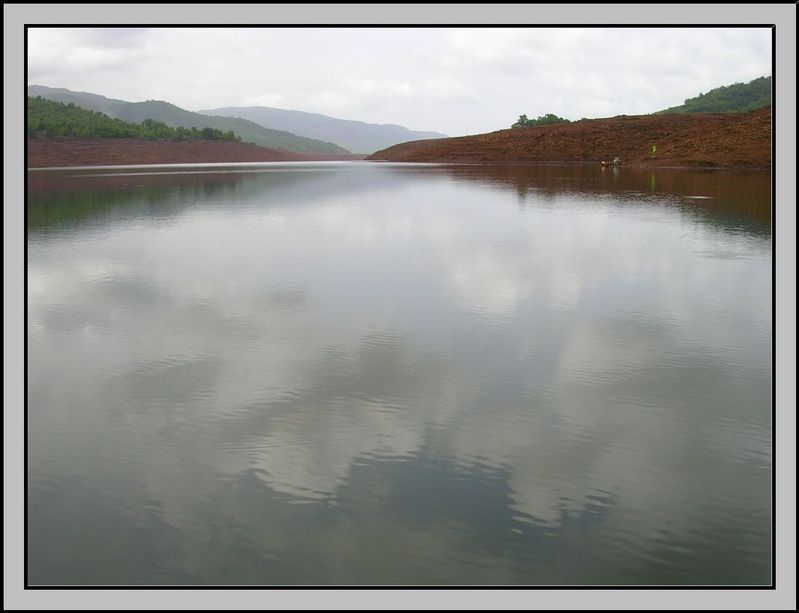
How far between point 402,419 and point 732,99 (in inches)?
3132

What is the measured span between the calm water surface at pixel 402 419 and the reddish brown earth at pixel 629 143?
3285 centimetres

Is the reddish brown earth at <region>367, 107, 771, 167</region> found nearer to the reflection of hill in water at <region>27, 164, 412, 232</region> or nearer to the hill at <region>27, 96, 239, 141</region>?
the hill at <region>27, 96, 239, 141</region>

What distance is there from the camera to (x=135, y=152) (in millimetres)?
68250

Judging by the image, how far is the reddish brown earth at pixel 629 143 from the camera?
137 feet

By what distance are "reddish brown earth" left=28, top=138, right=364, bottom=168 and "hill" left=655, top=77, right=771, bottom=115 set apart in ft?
144

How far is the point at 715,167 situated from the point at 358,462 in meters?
39.9

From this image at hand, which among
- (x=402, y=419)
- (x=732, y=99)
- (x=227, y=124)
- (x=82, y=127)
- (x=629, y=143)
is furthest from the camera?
(x=227, y=124)

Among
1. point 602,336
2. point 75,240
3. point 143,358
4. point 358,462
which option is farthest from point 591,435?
point 75,240

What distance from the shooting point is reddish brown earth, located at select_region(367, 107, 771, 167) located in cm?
4181

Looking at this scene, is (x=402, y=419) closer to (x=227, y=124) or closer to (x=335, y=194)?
(x=335, y=194)

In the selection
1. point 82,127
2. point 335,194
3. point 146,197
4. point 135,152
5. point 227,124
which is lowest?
point 146,197

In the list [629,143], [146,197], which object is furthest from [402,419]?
[629,143]

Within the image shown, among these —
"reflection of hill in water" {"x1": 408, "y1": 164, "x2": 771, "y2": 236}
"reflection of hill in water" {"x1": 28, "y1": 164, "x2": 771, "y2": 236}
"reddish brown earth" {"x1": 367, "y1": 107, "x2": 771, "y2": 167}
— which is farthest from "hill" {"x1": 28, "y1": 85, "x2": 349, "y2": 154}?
"reflection of hill in water" {"x1": 408, "y1": 164, "x2": 771, "y2": 236}

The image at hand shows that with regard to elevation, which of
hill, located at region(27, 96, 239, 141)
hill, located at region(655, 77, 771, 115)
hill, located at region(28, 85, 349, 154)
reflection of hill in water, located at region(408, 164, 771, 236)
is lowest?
reflection of hill in water, located at region(408, 164, 771, 236)
